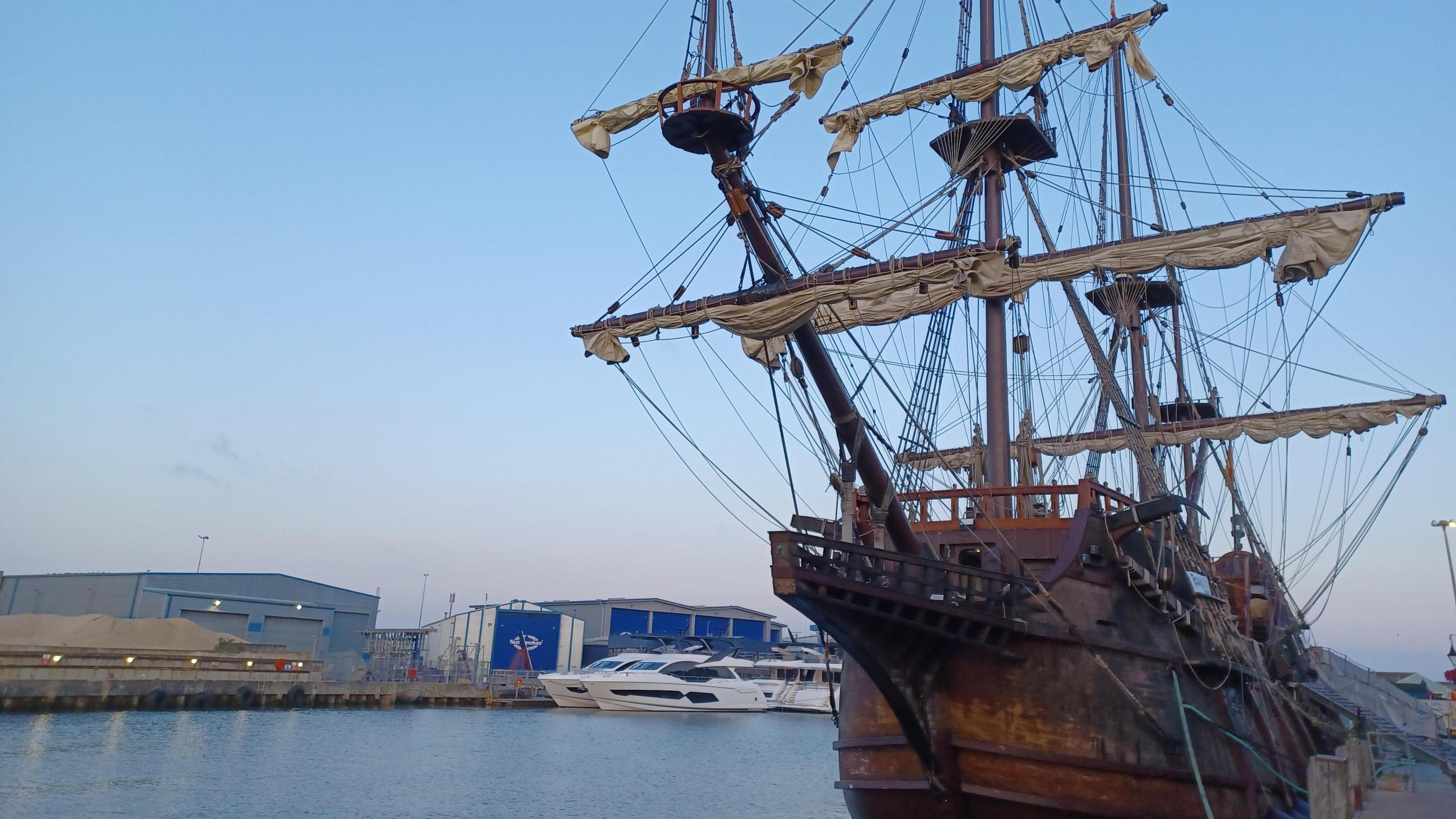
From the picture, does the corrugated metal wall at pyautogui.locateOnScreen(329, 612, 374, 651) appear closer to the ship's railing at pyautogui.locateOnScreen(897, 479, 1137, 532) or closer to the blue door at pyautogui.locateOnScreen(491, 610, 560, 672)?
the blue door at pyautogui.locateOnScreen(491, 610, 560, 672)

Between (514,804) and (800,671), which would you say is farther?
(800,671)

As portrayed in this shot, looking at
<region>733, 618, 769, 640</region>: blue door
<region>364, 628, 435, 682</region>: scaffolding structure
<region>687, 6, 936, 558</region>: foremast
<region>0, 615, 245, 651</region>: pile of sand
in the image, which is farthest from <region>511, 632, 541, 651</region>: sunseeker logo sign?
<region>687, 6, 936, 558</region>: foremast

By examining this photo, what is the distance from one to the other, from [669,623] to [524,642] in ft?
49.5

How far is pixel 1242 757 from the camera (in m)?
14.6

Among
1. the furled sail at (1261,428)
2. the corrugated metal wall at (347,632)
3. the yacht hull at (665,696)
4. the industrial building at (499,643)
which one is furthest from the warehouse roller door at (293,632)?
the furled sail at (1261,428)

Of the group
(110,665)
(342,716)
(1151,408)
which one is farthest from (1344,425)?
(110,665)

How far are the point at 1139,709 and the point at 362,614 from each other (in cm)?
6447

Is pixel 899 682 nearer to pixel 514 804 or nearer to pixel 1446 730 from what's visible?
pixel 514 804

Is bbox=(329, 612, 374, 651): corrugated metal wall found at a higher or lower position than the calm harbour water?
higher

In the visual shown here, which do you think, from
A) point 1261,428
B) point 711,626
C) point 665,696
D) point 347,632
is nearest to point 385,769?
point 1261,428

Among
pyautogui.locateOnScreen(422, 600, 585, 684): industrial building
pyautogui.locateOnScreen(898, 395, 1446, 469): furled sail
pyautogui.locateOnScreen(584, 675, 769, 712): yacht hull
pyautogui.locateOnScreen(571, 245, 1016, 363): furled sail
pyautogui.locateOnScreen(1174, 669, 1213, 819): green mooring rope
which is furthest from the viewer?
pyautogui.locateOnScreen(422, 600, 585, 684): industrial building

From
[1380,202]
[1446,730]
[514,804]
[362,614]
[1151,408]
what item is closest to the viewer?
[1380,202]

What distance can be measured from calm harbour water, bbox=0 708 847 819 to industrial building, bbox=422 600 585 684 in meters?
21.5

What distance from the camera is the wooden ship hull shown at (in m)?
12.2
